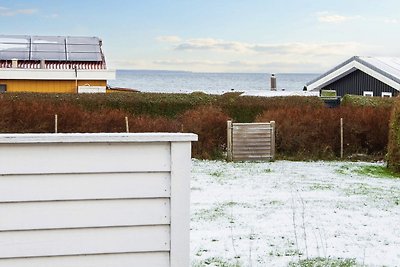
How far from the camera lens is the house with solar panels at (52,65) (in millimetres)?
28453

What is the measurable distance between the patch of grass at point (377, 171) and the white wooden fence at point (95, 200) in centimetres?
1185

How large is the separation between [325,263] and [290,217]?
104 inches

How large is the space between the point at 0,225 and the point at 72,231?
1.29 feet

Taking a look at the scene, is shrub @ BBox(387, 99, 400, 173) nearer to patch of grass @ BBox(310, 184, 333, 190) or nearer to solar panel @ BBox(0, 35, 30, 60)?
patch of grass @ BBox(310, 184, 333, 190)

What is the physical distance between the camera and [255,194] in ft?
38.0

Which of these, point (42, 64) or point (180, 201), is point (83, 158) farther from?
point (42, 64)

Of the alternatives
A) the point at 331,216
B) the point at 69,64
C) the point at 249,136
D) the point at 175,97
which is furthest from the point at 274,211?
the point at 69,64

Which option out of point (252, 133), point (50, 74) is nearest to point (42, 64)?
point (50, 74)

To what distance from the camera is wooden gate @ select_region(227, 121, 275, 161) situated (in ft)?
57.8

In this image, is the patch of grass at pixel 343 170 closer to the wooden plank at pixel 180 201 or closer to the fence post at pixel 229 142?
the fence post at pixel 229 142

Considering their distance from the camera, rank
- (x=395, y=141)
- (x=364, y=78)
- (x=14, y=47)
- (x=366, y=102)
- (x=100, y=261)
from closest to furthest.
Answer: (x=100, y=261) → (x=395, y=141) → (x=366, y=102) → (x=364, y=78) → (x=14, y=47)

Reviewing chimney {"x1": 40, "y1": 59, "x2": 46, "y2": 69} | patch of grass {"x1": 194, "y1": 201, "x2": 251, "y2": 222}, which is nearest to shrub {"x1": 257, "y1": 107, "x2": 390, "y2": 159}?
patch of grass {"x1": 194, "y1": 201, "x2": 251, "y2": 222}

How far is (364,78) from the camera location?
27.4 metres

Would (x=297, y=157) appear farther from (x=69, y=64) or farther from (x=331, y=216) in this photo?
(x=69, y=64)
